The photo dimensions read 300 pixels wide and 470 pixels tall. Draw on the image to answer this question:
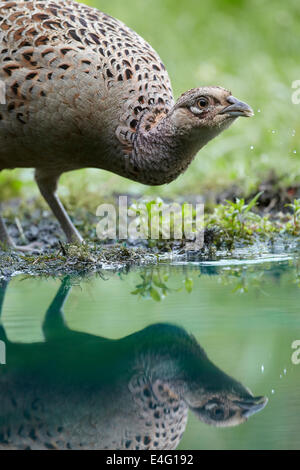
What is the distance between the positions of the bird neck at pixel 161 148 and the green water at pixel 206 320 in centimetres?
73

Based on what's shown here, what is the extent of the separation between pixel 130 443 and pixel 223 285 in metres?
A: 2.45

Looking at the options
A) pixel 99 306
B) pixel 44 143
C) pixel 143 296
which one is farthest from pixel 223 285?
pixel 44 143

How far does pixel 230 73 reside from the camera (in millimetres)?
13648

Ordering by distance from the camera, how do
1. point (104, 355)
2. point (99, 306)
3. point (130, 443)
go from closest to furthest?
point (130, 443) → point (104, 355) → point (99, 306)

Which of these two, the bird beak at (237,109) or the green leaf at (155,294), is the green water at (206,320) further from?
the bird beak at (237,109)

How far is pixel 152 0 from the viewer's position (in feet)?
54.7

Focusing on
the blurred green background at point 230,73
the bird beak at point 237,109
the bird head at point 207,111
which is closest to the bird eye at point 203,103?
the bird head at point 207,111

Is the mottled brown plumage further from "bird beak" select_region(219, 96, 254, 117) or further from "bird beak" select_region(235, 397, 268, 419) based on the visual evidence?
"bird beak" select_region(235, 397, 268, 419)

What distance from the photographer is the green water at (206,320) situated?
2.72 m

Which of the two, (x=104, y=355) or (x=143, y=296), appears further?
(x=143, y=296)

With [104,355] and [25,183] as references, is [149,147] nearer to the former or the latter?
[104,355]

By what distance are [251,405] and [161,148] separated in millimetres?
3144

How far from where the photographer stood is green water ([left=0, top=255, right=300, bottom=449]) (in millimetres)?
2719

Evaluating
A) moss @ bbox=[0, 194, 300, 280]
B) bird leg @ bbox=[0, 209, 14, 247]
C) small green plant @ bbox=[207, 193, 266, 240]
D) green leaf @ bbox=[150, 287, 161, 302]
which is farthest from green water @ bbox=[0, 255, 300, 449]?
bird leg @ bbox=[0, 209, 14, 247]
